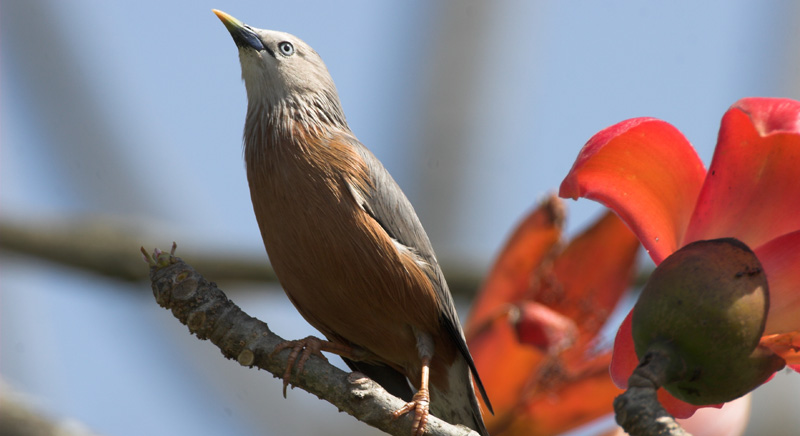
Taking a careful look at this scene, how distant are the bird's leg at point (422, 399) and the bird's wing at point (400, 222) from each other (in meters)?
0.10

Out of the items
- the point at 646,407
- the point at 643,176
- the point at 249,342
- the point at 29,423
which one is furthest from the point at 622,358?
the point at 29,423

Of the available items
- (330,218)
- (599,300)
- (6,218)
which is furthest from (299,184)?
(6,218)

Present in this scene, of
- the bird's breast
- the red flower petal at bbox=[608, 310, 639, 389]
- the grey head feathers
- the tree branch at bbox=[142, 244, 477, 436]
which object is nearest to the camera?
the red flower petal at bbox=[608, 310, 639, 389]

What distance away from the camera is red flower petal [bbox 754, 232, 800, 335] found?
1.60 m

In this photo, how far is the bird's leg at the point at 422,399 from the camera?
1985 mm

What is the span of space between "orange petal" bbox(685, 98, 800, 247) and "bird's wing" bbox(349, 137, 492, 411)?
52.2 inches

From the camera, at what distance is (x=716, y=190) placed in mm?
1658

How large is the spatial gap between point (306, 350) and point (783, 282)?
1.15 meters

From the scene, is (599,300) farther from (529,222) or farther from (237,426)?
(237,426)

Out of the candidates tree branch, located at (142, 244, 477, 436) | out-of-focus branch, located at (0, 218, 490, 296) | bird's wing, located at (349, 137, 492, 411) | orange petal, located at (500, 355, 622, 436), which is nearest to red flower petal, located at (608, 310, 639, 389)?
tree branch, located at (142, 244, 477, 436)

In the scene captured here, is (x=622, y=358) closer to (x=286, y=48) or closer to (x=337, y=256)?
(x=337, y=256)

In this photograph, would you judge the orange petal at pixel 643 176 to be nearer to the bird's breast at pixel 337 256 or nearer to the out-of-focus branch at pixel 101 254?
the bird's breast at pixel 337 256

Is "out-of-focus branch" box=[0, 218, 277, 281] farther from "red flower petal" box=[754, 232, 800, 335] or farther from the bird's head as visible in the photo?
"red flower petal" box=[754, 232, 800, 335]

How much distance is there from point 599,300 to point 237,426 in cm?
550
